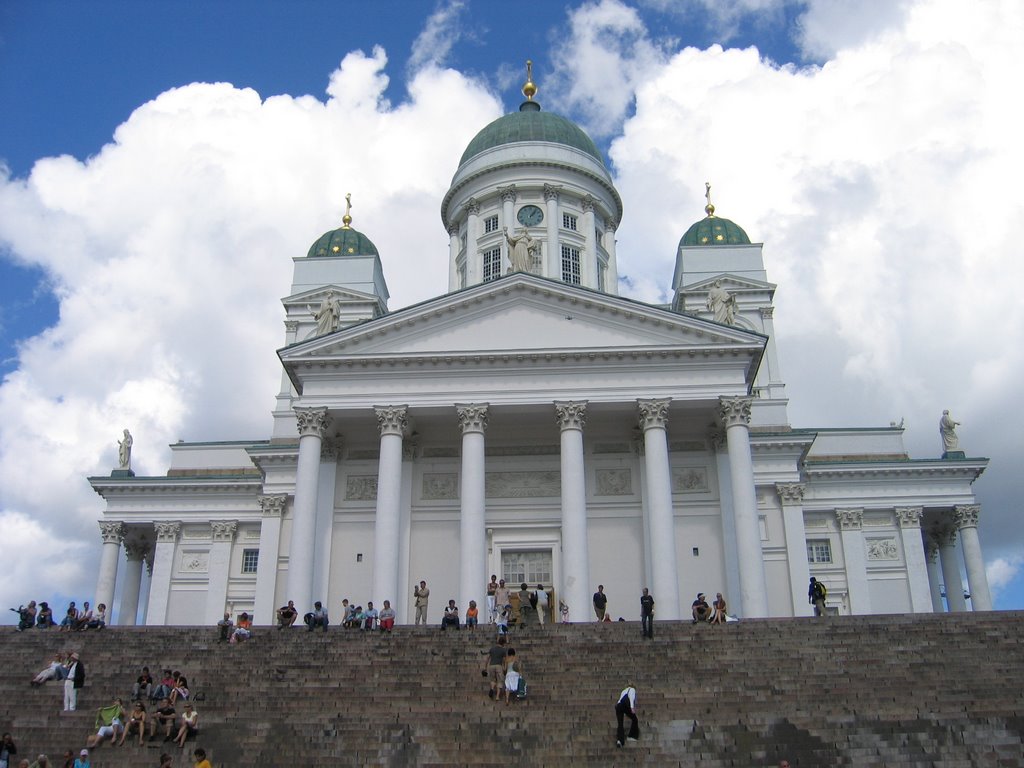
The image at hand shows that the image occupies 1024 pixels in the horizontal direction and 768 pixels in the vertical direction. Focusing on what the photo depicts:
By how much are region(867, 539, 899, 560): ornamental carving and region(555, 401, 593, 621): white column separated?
683 inches

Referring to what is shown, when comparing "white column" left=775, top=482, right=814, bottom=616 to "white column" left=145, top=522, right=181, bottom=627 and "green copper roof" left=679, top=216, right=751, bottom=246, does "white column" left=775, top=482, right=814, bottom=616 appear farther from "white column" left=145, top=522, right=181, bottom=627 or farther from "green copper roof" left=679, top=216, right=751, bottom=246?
"white column" left=145, top=522, right=181, bottom=627

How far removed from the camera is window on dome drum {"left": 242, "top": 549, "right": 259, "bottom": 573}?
45.0 metres

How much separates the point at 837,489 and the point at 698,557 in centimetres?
1387

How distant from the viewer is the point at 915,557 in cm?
4303

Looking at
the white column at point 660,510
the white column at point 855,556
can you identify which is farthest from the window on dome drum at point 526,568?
the white column at point 855,556

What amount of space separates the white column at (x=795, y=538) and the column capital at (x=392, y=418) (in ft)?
53.9

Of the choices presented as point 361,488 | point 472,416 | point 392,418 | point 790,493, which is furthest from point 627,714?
point 790,493

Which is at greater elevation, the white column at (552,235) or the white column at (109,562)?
the white column at (552,235)

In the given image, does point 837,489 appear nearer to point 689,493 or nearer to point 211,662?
point 689,493

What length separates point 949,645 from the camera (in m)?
21.4

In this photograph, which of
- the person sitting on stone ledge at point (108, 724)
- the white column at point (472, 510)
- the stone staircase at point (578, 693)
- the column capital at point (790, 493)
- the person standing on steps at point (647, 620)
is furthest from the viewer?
the column capital at point (790, 493)

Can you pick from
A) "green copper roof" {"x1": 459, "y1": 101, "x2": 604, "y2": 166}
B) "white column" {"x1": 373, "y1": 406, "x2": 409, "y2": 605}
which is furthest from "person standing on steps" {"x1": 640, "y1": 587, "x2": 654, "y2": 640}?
"green copper roof" {"x1": 459, "y1": 101, "x2": 604, "y2": 166}

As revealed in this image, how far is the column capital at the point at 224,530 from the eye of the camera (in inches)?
1784

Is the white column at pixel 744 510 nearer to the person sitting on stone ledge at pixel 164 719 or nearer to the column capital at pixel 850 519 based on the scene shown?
the column capital at pixel 850 519
